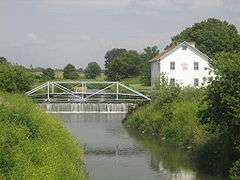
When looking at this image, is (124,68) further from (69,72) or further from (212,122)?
(212,122)

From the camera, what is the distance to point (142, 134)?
5672cm

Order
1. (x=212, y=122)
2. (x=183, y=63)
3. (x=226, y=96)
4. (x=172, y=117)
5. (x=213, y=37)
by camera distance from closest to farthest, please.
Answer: (x=226, y=96) → (x=212, y=122) → (x=172, y=117) → (x=183, y=63) → (x=213, y=37)

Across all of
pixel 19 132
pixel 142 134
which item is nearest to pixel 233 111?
pixel 19 132

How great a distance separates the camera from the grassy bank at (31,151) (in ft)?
71.9

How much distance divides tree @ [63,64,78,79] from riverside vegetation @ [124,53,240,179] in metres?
93.1

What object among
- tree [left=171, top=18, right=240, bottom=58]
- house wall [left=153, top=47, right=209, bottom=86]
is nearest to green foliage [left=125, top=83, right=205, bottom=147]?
house wall [left=153, top=47, right=209, bottom=86]

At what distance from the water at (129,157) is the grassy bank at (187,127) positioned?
1.04m

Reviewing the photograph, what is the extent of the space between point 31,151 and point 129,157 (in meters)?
19.0

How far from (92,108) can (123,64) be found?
75691 mm

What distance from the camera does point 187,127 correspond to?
47000mm

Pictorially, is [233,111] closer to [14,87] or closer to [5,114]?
[5,114]

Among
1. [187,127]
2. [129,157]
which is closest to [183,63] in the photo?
[187,127]

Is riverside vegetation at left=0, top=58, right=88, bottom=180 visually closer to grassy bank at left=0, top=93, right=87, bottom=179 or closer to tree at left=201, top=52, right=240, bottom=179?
grassy bank at left=0, top=93, right=87, bottom=179

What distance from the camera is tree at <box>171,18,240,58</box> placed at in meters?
104
